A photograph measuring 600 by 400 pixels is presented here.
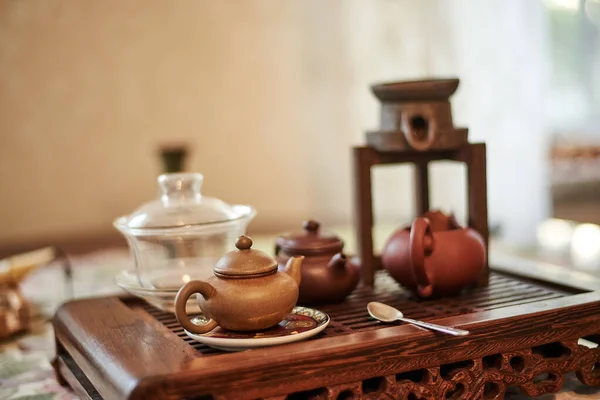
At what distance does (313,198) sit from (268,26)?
33.5 inches

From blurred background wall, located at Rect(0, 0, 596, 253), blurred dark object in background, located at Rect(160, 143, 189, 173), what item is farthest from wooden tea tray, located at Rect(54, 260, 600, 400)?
blurred background wall, located at Rect(0, 0, 596, 253)

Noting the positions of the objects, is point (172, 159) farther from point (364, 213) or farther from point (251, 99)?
point (364, 213)

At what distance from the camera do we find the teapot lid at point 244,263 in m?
1.04

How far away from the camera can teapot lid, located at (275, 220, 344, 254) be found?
1312mm

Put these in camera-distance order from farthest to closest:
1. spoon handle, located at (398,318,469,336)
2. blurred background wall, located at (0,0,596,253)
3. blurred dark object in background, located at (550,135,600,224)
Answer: blurred dark object in background, located at (550,135,600,224)
blurred background wall, located at (0,0,596,253)
spoon handle, located at (398,318,469,336)

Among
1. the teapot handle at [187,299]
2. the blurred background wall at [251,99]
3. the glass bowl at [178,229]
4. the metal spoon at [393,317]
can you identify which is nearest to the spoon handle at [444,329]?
the metal spoon at [393,317]

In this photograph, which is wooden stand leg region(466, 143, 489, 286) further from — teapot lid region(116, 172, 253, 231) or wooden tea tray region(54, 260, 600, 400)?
teapot lid region(116, 172, 253, 231)

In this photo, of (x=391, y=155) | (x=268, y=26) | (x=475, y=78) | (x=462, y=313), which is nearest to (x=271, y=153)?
(x=268, y=26)

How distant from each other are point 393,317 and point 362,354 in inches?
6.4

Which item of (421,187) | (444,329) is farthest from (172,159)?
(444,329)

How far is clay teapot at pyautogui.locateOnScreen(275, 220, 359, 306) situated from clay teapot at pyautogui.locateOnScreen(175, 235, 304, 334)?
0.20 metres

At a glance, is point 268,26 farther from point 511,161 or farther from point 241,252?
point 241,252

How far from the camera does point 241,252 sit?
1.07 metres

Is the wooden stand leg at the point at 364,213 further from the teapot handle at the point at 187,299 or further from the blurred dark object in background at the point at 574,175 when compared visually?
the blurred dark object in background at the point at 574,175
